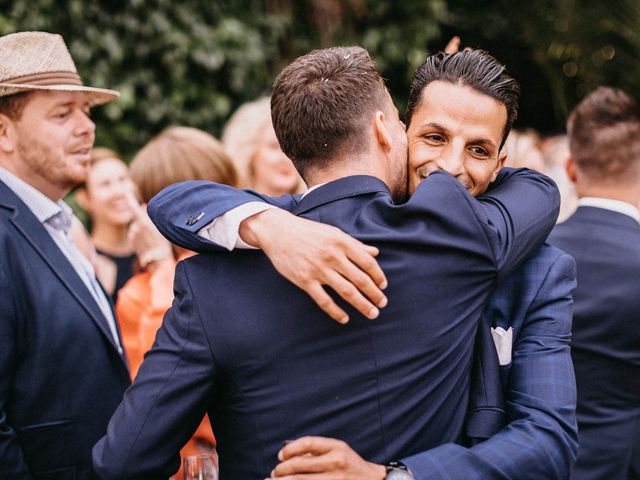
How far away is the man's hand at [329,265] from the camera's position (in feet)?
5.37

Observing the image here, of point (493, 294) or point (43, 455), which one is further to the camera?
point (43, 455)

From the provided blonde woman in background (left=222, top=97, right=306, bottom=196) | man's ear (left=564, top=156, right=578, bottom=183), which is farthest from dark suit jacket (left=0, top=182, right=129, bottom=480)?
man's ear (left=564, top=156, right=578, bottom=183)

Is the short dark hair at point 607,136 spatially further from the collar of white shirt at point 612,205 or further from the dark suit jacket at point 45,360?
the dark suit jacket at point 45,360

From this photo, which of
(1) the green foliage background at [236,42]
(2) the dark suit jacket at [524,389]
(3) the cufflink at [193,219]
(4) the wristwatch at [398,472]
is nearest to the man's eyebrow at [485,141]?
(2) the dark suit jacket at [524,389]

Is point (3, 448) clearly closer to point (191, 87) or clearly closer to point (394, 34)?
point (191, 87)

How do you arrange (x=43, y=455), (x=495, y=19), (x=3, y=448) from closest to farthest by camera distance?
(x=3, y=448)
(x=43, y=455)
(x=495, y=19)

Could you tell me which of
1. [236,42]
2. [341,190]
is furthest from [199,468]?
[236,42]

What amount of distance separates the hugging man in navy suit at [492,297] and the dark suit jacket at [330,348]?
10 centimetres

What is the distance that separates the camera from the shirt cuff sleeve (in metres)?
1.80

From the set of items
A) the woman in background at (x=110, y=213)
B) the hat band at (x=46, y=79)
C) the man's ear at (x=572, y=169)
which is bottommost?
the woman in background at (x=110, y=213)

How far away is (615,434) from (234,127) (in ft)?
9.36

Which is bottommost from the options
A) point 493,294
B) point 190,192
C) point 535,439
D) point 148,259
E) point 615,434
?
point 615,434

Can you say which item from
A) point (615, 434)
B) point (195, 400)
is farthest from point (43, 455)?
point (615, 434)

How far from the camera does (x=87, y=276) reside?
298cm
